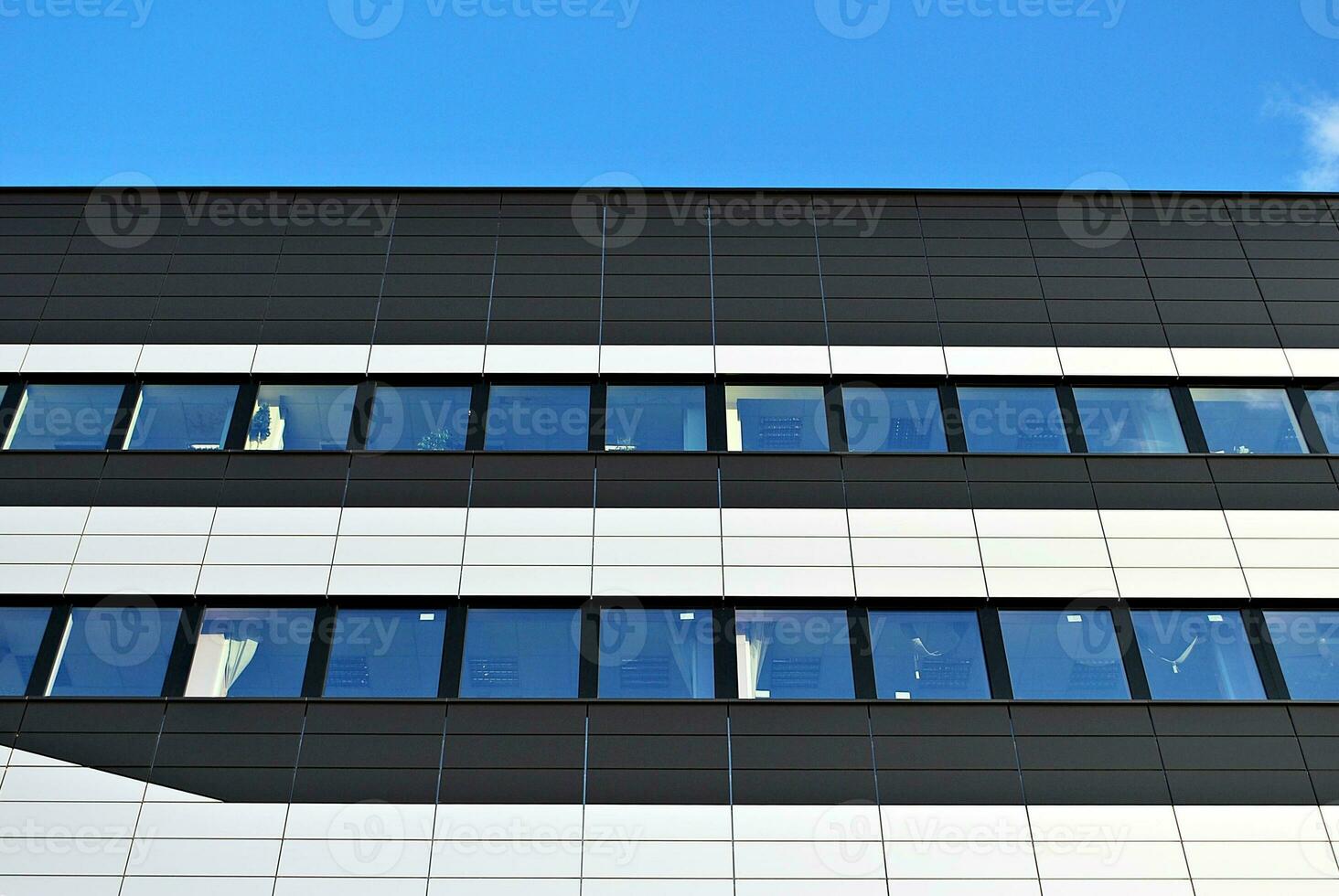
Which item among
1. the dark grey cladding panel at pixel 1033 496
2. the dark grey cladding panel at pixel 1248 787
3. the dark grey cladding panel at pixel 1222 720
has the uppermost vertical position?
the dark grey cladding panel at pixel 1033 496

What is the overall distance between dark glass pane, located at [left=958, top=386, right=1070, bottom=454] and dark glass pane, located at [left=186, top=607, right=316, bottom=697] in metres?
8.69

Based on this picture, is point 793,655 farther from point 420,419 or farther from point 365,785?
point 420,419

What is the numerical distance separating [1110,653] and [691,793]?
5.10m

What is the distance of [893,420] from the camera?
15.0m

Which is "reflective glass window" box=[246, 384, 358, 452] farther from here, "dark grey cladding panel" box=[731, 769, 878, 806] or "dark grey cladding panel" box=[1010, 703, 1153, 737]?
"dark grey cladding panel" box=[1010, 703, 1153, 737]

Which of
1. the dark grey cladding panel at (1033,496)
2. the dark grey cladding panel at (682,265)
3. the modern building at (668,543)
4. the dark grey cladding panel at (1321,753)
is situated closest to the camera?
the modern building at (668,543)

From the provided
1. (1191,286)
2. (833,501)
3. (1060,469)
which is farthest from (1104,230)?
(833,501)

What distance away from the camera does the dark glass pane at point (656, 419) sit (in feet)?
48.6

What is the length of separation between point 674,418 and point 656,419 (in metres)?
0.25

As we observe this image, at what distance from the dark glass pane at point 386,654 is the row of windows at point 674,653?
2 centimetres

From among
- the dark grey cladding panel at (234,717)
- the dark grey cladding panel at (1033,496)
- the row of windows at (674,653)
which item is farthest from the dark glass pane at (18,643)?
the dark grey cladding panel at (1033,496)

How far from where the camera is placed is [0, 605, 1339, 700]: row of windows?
12773 millimetres

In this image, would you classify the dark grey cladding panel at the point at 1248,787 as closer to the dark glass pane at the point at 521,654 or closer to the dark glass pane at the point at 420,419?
the dark glass pane at the point at 521,654

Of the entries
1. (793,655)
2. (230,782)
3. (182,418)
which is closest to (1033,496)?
(793,655)
